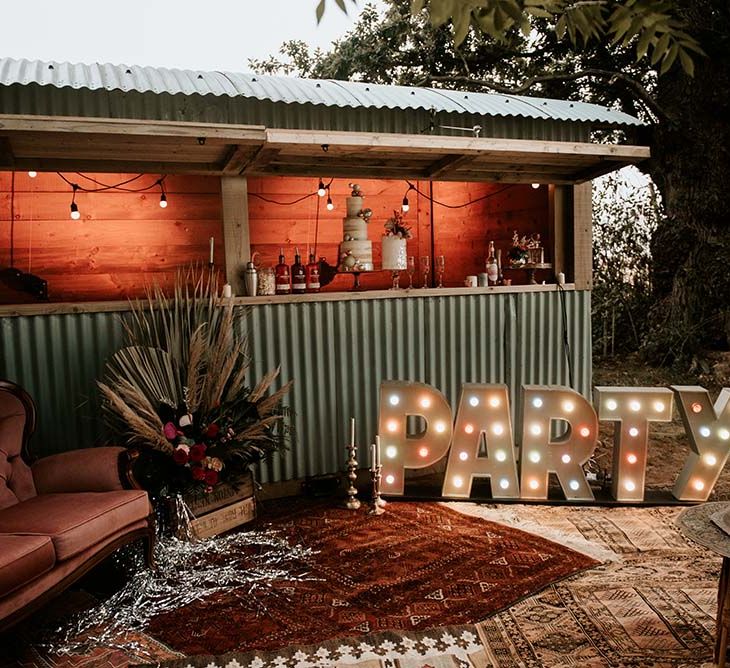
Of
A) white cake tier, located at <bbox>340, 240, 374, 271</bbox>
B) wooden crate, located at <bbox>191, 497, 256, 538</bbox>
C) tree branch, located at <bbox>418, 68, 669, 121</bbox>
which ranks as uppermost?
tree branch, located at <bbox>418, 68, 669, 121</bbox>

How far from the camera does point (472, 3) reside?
159 centimetres

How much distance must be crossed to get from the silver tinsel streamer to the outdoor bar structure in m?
1.03

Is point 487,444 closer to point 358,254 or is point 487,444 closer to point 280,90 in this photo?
point 358,254

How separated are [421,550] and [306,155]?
292cm

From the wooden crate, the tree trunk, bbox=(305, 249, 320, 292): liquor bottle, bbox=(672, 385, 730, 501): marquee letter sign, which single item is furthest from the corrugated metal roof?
the tree trunk

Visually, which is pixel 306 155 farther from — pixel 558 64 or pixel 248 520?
pixel 558 64

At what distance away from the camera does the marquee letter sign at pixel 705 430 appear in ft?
14.7

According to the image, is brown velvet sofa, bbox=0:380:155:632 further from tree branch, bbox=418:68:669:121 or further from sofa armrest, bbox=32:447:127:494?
tree branch, bbox=418:68:669:121

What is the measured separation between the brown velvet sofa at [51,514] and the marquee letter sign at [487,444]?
82.9 inches

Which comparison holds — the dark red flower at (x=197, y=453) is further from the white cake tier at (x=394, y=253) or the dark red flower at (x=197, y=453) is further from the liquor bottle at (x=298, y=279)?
the white cake tier at (x=394, y=253)

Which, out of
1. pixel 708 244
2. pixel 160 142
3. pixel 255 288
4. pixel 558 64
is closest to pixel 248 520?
pixel 255 288

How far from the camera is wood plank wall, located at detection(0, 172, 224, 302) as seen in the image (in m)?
6.13

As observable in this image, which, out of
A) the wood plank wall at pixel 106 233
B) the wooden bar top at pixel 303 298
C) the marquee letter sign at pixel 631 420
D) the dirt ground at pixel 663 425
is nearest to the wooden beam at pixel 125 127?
the wooden bar top at pixel 303 298

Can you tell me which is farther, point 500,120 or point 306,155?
point 500,120
